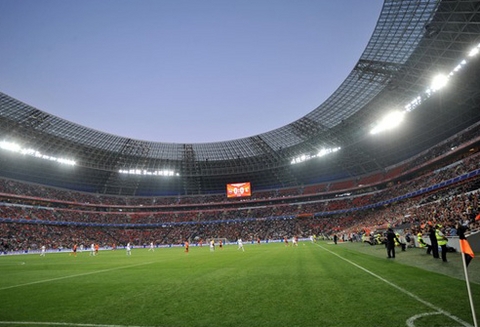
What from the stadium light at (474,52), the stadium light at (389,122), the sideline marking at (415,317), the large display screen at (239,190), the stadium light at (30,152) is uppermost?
the stadium light at (474,52)

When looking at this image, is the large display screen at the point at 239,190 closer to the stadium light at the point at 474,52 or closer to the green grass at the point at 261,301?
the stadium light at the point at 474,52

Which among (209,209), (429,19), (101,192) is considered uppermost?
(429,19)

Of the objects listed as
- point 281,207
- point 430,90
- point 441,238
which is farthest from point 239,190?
point 441,238

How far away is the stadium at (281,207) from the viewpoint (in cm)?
773

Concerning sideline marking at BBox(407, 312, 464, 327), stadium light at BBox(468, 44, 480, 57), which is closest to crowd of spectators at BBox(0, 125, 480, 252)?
stadium light at BBox(468, 44, 480, 57)

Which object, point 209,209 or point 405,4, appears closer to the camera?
point 405,4

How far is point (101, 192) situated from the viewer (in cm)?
8306

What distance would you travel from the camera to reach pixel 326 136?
64.8 meters

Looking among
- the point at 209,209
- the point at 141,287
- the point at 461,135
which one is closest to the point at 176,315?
the point at 141,287

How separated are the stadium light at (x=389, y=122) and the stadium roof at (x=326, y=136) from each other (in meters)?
1.27

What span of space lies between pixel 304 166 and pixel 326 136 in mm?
16515

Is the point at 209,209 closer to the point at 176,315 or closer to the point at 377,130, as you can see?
the point at 377,130

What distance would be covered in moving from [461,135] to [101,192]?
86084 millimetres

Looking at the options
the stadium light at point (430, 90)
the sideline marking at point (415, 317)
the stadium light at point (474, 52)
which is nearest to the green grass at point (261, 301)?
the sideline marking at point (415, 317)
